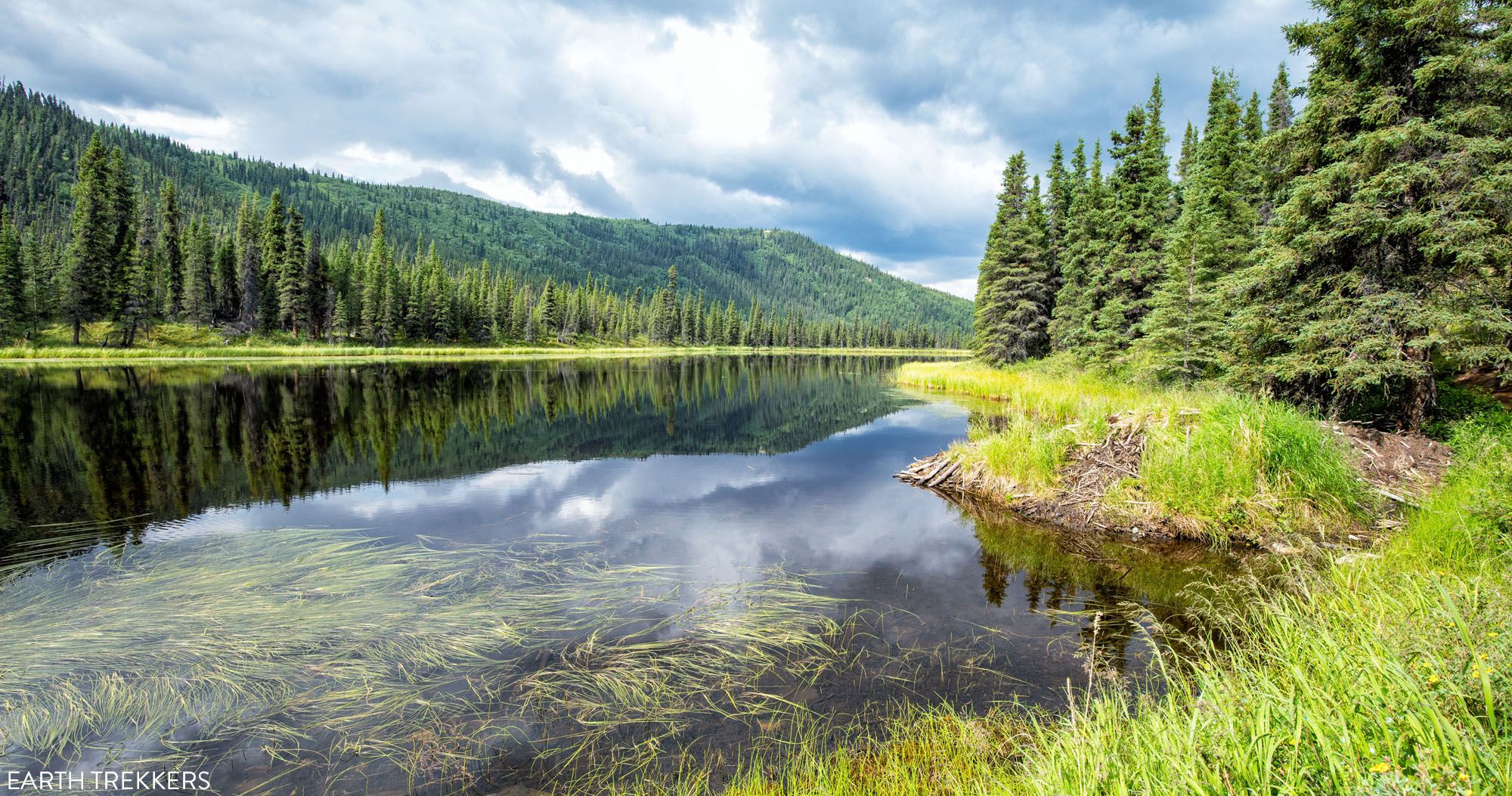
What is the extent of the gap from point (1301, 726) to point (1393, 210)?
1600 cm

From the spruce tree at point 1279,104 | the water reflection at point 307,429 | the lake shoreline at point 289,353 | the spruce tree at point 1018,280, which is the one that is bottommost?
the water reflection at point 307,429

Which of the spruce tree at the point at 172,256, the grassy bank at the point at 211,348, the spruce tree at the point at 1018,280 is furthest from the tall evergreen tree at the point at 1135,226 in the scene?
the spruce tree at the point at 172,256

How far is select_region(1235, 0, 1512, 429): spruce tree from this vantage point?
11.8 metres

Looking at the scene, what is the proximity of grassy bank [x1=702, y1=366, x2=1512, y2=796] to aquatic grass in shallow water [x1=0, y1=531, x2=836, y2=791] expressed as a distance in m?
1.47

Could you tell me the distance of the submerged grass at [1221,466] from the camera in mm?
10039

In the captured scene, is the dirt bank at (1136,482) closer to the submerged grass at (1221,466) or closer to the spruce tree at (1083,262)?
the submerged grass at (1221,466)

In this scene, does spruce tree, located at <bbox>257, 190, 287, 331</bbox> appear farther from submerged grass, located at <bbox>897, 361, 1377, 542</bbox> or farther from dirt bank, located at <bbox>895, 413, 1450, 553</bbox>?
dirt bank, located at <bbox>895, 413, 1450, 553</bbox>

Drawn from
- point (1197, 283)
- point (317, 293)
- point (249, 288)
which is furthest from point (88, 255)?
point (1197, 283)

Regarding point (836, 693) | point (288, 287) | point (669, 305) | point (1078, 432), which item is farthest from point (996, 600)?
point (669, 305)

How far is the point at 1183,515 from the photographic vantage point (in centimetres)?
1051

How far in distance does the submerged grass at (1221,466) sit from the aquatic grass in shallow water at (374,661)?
286 inches

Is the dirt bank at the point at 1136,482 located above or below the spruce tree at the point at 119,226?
below

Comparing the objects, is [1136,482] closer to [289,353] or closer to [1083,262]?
[1083,262]

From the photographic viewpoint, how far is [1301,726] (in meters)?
2.98
